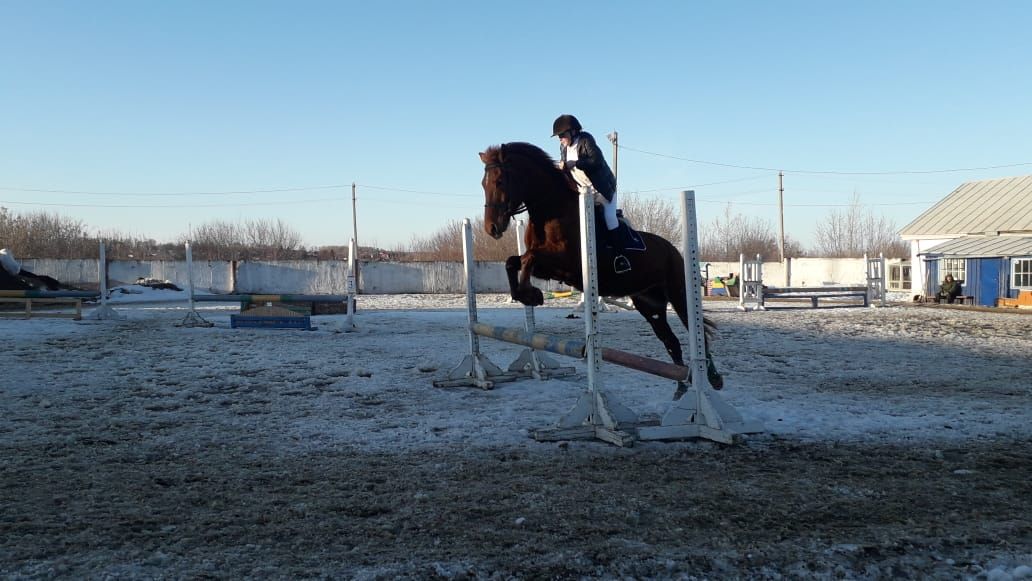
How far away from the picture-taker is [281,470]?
4.27 m

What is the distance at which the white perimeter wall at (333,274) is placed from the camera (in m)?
34.0

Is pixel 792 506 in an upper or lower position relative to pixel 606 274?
lower

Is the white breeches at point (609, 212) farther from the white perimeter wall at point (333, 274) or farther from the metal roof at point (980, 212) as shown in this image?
the metal roof at point (980, 212)

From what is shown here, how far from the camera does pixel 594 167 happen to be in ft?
18.8

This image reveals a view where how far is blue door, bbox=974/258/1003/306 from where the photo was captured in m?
24.9

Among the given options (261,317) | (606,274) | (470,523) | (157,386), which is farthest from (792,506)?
(261,317)

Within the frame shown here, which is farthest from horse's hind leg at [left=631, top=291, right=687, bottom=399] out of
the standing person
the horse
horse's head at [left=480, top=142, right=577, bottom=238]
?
the standing person

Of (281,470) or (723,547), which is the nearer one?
(723,547)

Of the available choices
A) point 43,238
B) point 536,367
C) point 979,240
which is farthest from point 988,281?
point 43,238

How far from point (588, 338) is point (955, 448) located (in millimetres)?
2607

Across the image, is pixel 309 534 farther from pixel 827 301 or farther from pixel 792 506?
pixel 827 301

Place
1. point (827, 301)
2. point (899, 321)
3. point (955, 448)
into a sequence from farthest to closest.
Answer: point (827, 301), point (899, 321), point (955, 448)

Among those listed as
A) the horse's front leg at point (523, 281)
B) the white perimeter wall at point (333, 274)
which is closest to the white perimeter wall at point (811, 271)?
the white perimeter wall at point (333, 274)

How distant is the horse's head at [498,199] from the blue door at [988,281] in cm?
2568
